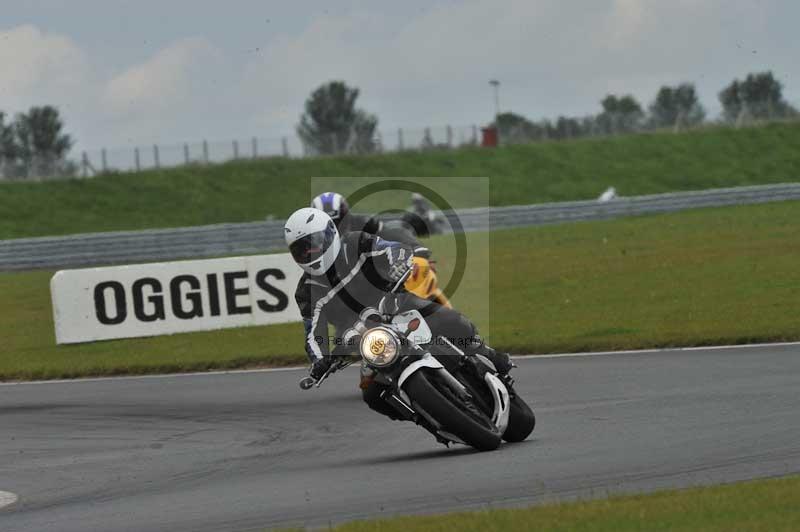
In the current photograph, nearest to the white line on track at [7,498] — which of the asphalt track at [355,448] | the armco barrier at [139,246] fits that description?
the asphalt track at [355,448]

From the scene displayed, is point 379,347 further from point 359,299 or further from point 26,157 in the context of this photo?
point 26,157

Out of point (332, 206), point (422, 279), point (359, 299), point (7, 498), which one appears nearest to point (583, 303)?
point (422, 279)

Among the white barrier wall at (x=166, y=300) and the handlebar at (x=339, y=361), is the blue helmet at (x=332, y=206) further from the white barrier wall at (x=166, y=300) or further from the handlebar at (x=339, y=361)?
the white barrier wall at (x=166, y=300)

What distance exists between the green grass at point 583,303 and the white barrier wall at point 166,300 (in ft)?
0.83

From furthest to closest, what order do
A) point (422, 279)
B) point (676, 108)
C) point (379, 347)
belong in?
point (676, 108)
point (422, 279)
point (379, 347)

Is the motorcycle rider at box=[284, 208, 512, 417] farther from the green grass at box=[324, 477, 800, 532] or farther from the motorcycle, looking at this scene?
the green grass at box=[324, 477, 800, 532]

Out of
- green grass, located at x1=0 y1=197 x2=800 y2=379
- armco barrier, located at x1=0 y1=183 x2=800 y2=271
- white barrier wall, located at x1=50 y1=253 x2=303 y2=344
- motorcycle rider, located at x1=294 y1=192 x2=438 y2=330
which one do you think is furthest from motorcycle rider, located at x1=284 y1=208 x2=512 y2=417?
armco barrier, located at x1=0 y1=183 x2=800 y2=271

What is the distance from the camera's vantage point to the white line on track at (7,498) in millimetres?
8566

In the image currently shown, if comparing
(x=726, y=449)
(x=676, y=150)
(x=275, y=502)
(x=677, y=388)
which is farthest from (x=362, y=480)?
(x=676, y=150)

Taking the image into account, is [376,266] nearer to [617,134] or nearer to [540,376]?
[540,376]

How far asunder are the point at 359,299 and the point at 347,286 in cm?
11

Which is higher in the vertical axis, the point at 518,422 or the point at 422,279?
the point at 422,279

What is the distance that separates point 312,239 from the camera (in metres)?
8.64

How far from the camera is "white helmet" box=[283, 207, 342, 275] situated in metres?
8.62
